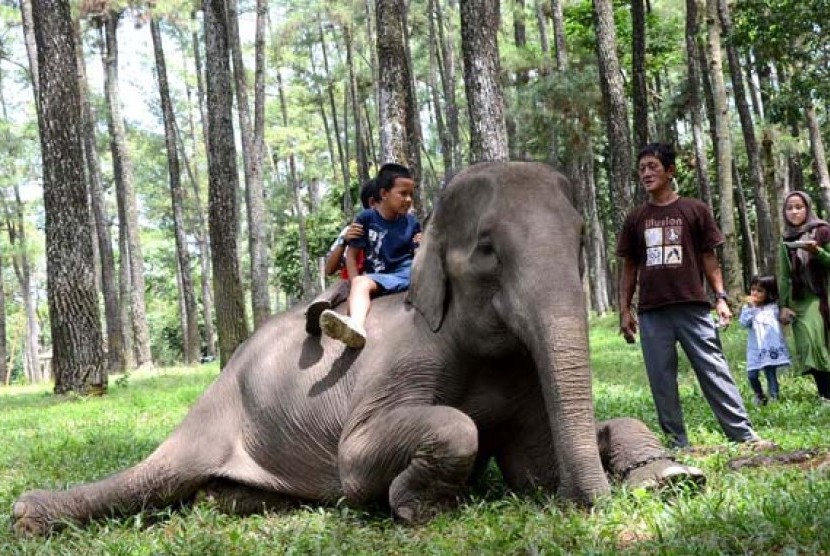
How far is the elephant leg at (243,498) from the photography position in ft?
16.1

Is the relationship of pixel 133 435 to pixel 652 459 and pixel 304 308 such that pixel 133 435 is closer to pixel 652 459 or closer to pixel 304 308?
pixel 304 308

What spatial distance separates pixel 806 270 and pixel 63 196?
9.66m

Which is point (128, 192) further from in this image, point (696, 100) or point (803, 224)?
point (803, 224)

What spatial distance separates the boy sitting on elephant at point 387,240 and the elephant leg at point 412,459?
878 mm

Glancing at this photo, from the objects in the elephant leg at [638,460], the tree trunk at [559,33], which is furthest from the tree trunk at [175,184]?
the elephant leg at [638,460]

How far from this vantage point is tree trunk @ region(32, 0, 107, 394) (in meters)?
12.8

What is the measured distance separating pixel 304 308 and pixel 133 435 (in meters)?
3.58

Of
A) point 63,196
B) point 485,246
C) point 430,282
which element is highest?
point 63,196

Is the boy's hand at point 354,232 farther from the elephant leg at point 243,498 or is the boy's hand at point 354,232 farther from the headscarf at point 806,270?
the headscarf at point 806,270

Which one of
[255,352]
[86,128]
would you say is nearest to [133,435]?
[255,352]

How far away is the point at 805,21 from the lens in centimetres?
1443

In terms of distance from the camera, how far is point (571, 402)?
374 cm

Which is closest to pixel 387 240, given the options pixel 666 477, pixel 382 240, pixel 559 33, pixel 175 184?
pixel 382 240

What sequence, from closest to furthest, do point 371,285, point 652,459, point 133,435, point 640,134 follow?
1. point 652,459
2. point 371,285
3. point 133,435
4. point 640,134
